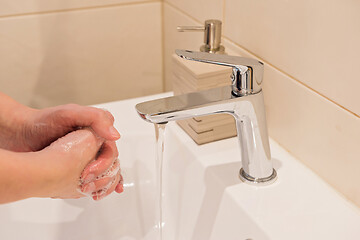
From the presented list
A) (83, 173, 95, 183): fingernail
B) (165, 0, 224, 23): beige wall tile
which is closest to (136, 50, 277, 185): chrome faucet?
(83, 173, 95, 183): fingernail

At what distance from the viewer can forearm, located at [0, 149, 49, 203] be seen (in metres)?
0.43

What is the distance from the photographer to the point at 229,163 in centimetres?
63

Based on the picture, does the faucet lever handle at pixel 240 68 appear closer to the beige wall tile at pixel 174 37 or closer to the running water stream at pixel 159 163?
the running water stream at pixel 159 163

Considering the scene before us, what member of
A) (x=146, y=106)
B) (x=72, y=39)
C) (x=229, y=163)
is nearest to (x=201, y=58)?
(x=146, y=106)

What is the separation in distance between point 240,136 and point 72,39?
476 millimetres

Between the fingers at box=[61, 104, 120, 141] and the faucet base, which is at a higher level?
the fingers at box=[61, 104, 120, 141]

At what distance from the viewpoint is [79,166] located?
0.51m

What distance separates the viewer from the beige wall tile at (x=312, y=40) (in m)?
0.49

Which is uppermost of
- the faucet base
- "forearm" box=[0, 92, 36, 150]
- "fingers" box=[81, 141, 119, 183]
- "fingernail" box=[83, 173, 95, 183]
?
"forearm" box=[0, 92, 36, 150]

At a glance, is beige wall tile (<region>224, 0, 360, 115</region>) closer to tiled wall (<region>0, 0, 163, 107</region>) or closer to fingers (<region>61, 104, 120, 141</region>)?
fingers (<region>61, 104, 120, 141</region>)

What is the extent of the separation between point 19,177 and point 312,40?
35 cm

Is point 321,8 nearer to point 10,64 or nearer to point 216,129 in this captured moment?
point 216,129

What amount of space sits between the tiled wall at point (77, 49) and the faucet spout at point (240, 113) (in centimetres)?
45

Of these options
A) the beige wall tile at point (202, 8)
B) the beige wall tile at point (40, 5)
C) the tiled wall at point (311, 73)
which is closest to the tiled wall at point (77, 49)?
the beige wall tile at point (40, 5)
